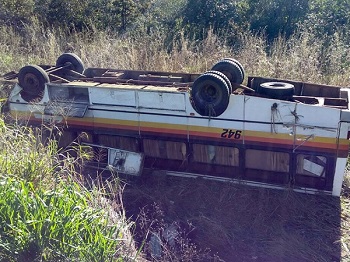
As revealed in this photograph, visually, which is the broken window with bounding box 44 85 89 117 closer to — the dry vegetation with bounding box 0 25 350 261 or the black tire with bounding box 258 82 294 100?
the dry vegetation with bounding box 0 25 350 261

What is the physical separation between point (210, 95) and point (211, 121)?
32 centimetres

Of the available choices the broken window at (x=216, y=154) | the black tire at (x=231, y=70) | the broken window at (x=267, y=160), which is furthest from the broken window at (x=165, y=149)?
the black tire at (x=231, y=70)

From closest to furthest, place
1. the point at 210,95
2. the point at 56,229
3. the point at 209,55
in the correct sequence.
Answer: the point at 56,229 < the point at 210,95 < the point at 209,55

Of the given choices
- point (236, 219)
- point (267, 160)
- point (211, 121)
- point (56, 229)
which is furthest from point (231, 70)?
point (56, 229)

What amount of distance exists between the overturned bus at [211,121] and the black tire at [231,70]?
0.5 inches

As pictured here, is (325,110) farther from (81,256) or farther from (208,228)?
(81,256)

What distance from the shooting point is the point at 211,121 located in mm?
4984

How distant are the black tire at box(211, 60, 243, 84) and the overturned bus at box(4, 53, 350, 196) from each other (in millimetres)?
14

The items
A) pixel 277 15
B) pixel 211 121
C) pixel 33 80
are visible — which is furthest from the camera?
pixel 277 15

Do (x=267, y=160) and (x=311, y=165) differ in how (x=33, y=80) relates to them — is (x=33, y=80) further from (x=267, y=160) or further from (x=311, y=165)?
(x=311, y=165)

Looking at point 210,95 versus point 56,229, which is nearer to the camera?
point 56,229

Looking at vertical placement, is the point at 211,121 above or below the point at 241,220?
above

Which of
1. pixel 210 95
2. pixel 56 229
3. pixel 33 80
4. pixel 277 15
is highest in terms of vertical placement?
pixel 277 15

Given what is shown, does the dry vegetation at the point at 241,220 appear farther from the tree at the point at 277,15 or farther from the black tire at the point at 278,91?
the tree at the point at 277,15
